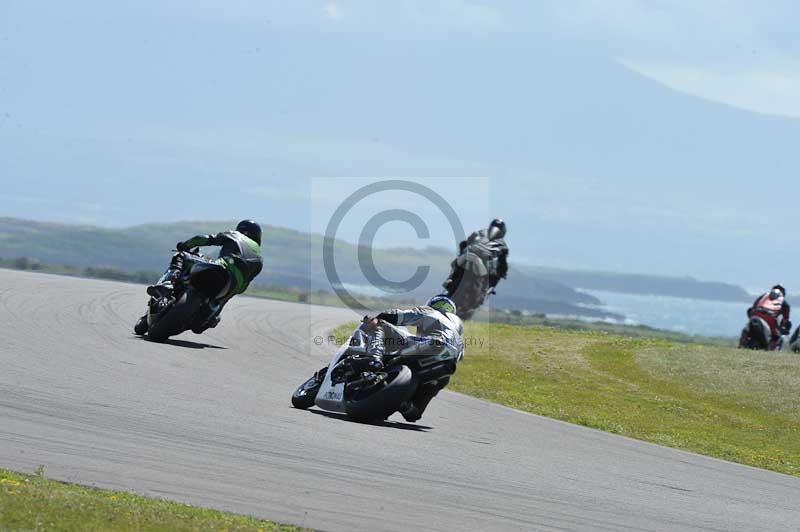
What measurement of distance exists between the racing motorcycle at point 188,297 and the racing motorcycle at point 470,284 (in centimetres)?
1554

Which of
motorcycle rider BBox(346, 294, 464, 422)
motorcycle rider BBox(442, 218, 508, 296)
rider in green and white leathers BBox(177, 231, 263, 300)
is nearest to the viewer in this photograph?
motorcycle rider BBox(346, 294, 464, 422)

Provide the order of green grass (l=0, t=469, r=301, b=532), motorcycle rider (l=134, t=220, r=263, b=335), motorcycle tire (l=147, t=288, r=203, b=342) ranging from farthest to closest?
1. motorcycle rider (l=134, t=220, r=263, b=335)
2. motorcycle tire (l=147, t=288, r=203, b=342)
3. green grass (l=0, t=469, r=301, b=532)

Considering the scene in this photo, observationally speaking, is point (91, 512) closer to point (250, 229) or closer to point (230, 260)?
point (230, 260)

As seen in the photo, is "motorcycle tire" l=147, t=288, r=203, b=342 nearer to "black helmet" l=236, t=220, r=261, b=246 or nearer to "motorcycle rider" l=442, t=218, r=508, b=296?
"black helmet" l=236, t=220, r=261, b=246

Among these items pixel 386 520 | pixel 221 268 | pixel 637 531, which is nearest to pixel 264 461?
pixel 386 520

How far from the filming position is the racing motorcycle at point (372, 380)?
16.6 metres

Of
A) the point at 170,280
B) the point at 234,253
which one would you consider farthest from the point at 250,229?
the point at 170,280

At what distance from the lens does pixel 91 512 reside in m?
10.0

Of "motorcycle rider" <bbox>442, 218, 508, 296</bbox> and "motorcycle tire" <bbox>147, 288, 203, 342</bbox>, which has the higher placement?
"motorcycle rider" <bbox>442, 218, 508, 296</bbox>

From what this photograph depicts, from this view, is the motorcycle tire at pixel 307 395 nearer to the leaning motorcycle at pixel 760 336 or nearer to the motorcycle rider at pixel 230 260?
the motorcycle rider at pixel 230 260

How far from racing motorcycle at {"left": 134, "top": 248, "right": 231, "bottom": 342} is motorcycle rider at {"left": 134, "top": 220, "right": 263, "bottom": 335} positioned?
1.4 inches

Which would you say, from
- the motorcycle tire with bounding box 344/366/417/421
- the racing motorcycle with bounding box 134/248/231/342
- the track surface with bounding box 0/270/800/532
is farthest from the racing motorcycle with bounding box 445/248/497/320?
the motorcycle tire with bounding box 344/366/417/421

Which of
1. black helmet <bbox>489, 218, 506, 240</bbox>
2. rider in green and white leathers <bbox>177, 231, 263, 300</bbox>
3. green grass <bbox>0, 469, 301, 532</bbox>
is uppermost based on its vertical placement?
black helmet <bbox>489, 218, 506, 240</bbox>

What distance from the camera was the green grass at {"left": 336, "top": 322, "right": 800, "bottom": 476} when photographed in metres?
21.5
